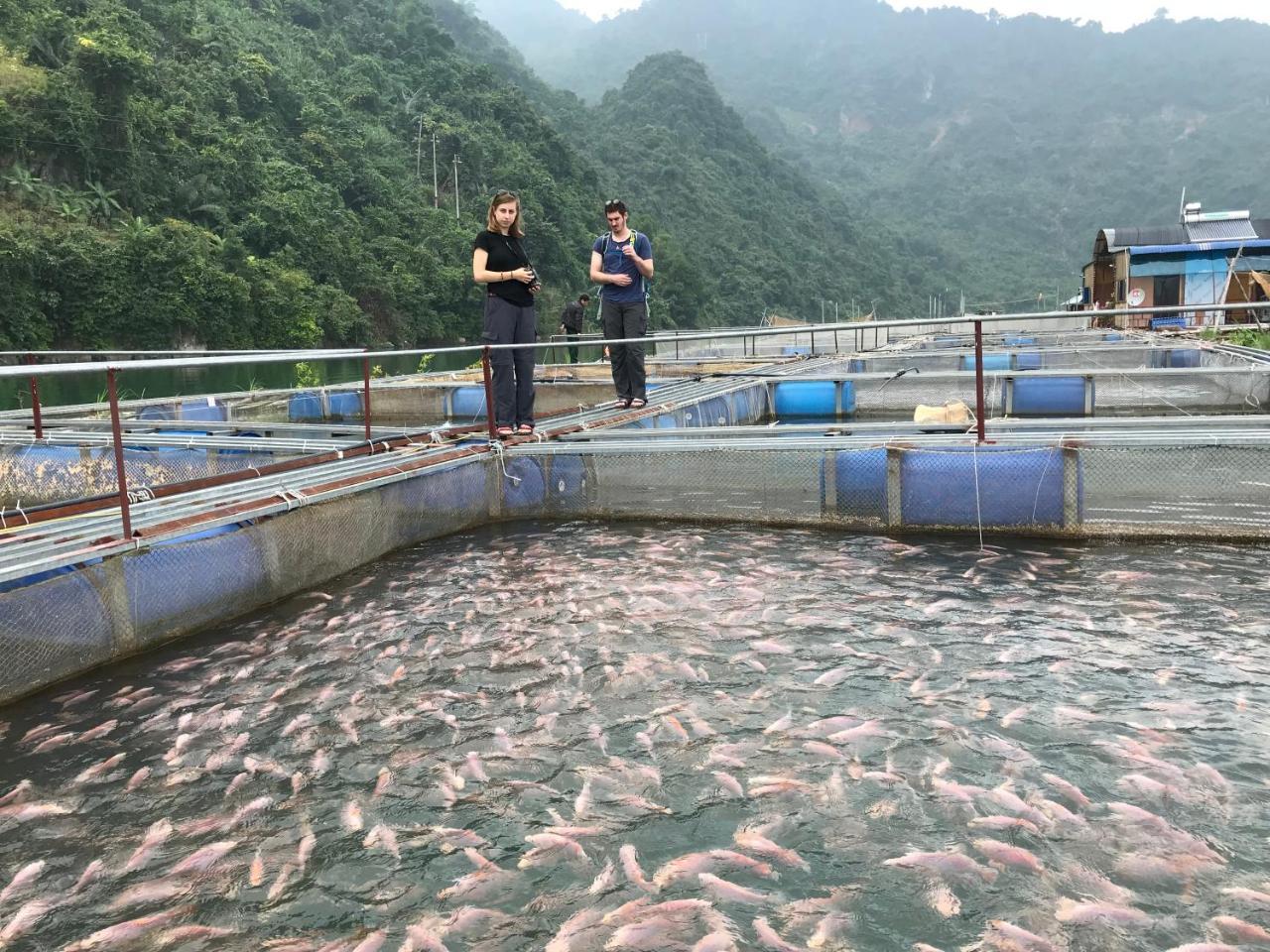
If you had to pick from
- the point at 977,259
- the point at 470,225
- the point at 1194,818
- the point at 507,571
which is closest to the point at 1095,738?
the point at 1194,818

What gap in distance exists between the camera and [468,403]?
52.7 ft

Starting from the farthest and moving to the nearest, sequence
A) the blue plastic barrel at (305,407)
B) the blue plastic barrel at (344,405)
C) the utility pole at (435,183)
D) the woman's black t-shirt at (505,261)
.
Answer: the utility pole at (435,183) < the blue plastic barrel at (344,405) < the blue plastic barrel at (305,407) < the woman's black t-shirt at (505,261)

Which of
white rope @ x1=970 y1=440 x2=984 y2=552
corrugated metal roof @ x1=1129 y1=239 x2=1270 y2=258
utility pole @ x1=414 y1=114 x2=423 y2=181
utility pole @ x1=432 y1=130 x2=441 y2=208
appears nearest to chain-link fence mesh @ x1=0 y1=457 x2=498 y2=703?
white rope @ x1=970 y1=440 x2=984 y2=552

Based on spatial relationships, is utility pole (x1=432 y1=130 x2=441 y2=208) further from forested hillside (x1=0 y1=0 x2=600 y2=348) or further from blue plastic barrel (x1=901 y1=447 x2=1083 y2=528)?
blue plastic barrel (x1=901 y1=447 x2=1083 y2=528)

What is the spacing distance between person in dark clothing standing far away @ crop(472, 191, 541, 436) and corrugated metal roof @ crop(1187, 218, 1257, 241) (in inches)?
1480

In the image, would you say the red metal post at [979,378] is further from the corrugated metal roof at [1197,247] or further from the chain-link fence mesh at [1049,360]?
the corrugated metal roof at [1197,247]

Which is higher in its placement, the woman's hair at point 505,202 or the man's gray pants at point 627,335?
the woman's hair at point 505,202

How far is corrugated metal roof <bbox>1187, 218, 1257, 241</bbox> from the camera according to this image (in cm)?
3628

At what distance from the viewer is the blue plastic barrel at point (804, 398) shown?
51.4ft

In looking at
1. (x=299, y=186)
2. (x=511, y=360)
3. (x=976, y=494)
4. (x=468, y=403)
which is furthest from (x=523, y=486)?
(x=299, y=186)

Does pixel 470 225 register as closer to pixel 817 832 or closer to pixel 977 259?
pixel 817 832

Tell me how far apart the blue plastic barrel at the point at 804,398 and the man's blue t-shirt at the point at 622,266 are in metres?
6.51

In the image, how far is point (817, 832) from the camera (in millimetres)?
Result: 3154

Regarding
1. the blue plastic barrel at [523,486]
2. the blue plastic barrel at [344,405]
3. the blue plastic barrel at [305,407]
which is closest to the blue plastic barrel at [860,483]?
the blue plastic barrel at [523,486]
